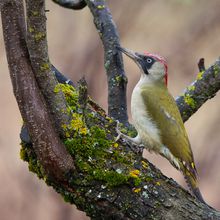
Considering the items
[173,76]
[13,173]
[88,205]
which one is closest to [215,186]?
[173,76]

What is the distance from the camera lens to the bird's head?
15.4ft

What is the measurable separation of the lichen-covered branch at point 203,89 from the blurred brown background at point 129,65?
9.41 feet

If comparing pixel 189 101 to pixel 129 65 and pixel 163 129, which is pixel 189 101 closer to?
pixel 163 129

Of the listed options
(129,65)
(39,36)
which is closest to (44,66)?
(39,36)

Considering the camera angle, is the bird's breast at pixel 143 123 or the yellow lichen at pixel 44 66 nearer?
the yellow lichen at pixel 44 66

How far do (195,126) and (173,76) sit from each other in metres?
0.72

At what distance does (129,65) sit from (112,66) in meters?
3.97

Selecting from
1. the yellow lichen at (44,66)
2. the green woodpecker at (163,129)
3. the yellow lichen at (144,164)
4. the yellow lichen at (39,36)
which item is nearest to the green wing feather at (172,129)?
the green woodpecker at (163,129)

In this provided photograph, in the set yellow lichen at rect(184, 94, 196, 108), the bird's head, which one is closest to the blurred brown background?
the bird's head

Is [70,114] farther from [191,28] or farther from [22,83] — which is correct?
[191,28]

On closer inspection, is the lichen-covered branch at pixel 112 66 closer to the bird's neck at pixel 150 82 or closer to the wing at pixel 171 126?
the wing at pixel 171 126

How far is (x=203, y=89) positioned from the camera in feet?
13.5

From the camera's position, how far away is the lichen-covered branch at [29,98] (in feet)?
10.2

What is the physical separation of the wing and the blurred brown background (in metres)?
2.74
